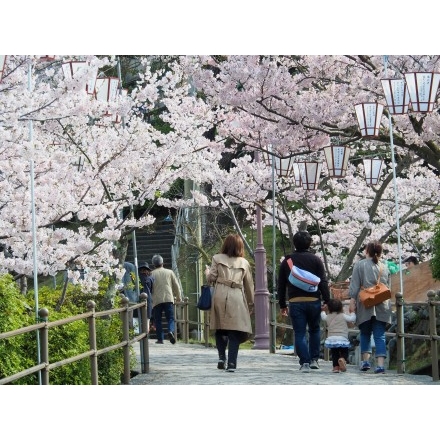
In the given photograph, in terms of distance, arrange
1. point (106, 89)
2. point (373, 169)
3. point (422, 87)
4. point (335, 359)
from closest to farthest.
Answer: point (335, 359)
point (422, 87)
point (106, 89)
point (373, 169)

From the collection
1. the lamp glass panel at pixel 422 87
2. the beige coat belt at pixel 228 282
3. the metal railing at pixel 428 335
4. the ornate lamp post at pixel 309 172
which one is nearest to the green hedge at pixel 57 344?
the beige coat belt at pixel 228 282

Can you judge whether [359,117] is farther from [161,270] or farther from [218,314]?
[161,270]

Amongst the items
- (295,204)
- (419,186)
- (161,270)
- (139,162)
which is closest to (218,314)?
(139,162)

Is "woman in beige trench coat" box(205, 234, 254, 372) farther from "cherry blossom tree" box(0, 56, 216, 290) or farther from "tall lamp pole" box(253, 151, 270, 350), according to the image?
"tall lamp pole" box(253, 151, 270, 350)

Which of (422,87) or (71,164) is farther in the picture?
(71,164)

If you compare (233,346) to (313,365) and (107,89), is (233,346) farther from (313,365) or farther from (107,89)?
(107,89)

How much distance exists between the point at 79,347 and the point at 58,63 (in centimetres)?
452

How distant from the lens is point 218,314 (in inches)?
406

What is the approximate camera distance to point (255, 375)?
1063 cm

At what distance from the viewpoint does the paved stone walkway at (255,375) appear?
10.1 meters

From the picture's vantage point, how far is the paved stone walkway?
1012cm

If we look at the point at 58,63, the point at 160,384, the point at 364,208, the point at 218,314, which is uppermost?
the point at 58,63

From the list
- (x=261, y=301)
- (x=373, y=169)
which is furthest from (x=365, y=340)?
(x=373, y=169)

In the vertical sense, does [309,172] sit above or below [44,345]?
above
